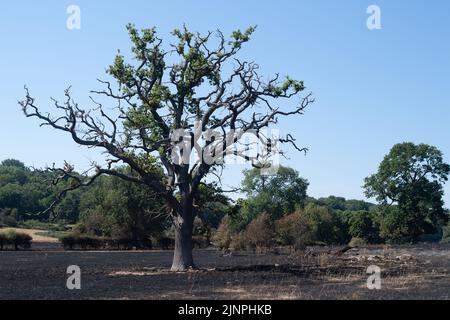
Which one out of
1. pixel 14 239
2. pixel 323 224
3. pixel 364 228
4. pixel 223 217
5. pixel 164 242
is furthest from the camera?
pixel 364 228

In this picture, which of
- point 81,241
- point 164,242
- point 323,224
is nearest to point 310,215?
point 323,224

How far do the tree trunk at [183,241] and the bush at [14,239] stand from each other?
36.5 metres

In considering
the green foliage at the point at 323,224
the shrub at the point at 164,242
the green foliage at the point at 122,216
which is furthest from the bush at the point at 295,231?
the shrub at the point at 164,242

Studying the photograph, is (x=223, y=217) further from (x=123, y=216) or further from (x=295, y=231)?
(x=295, y=231)

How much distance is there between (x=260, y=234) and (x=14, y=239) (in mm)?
26248

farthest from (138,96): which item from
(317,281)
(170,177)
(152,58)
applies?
(317,281)

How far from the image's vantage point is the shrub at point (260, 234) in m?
60.3

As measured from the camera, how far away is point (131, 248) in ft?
239

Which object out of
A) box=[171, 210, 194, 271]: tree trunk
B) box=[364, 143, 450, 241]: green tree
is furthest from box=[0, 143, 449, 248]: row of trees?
box=[171, 210, 194, 271]: tree trunk

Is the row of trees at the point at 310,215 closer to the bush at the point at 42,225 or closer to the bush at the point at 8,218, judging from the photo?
the bush at the point at 8,218

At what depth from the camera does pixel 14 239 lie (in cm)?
6153

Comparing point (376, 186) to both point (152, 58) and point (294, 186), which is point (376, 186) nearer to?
point (294, 186)

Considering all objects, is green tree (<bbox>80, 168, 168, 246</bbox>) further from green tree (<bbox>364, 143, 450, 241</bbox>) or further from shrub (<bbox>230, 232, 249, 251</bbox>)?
green tree (<bbox>364, 143, 450, 241</bbox>)

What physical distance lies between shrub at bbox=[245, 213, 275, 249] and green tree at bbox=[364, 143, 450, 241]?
905 inches
